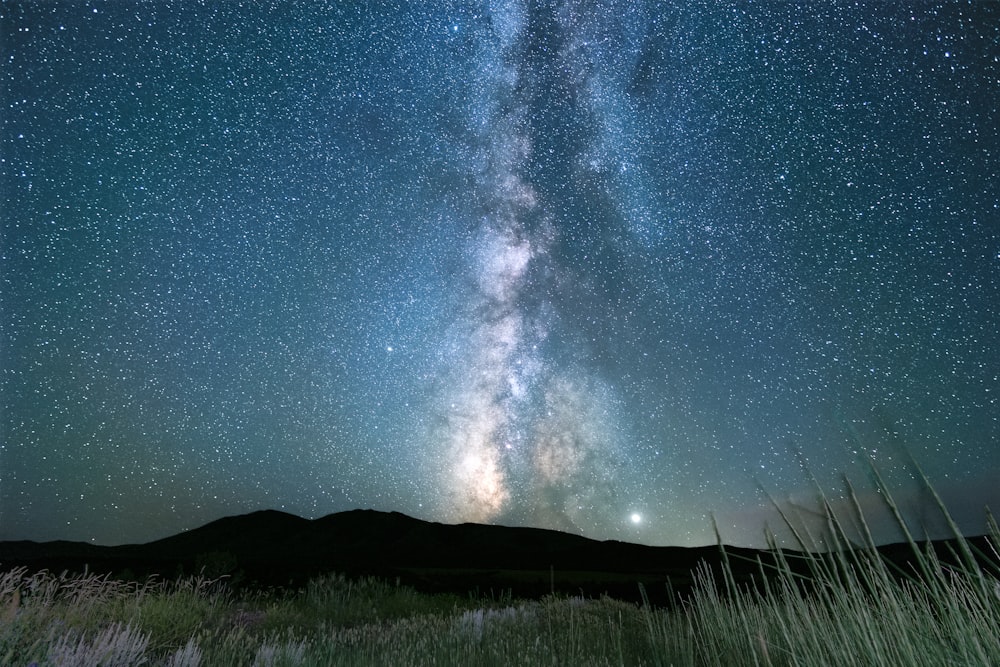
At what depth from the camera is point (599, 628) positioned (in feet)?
22.1

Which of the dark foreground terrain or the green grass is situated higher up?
the dark foreground terrain

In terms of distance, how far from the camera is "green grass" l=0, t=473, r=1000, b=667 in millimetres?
2381

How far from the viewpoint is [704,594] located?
215 inches

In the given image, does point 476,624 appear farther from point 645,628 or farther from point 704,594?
point 704,594

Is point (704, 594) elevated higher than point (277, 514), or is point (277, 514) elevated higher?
point (277, 514)

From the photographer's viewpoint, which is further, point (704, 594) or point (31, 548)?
point (31, 548)

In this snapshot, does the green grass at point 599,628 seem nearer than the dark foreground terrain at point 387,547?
Yes

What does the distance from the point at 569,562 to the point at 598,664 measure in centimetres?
3671

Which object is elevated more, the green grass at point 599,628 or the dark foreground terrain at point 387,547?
the dark foreground terrain at point 387,547

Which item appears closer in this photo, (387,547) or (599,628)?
(599,628)

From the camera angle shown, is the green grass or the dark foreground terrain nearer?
the green grass

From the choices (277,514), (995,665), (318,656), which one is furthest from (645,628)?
(277,514)

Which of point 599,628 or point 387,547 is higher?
point 387,547

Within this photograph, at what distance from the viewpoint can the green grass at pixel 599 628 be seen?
2.38 m
